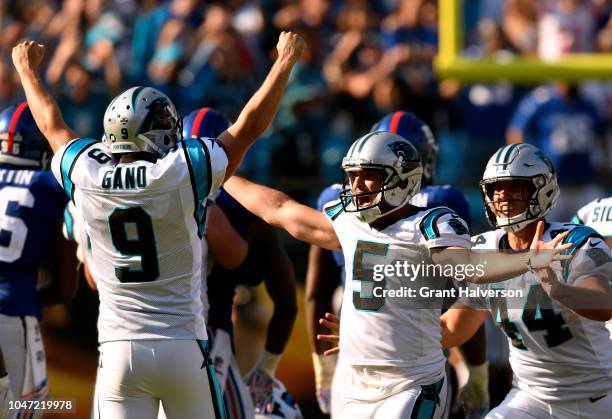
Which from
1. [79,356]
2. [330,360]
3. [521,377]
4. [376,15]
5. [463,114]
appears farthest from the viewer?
[376,15]

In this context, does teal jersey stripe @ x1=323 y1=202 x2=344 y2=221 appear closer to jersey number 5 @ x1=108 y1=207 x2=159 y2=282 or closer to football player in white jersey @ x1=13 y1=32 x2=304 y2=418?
football player in white jersey @ x1=13 y1=32 x2=304 y2=418

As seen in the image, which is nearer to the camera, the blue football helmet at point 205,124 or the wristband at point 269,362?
the blue football helmet at point 205,124

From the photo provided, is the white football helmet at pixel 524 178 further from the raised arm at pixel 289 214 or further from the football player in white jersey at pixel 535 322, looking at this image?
the raised arm at pixel 289 214

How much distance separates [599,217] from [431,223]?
148 centimetres

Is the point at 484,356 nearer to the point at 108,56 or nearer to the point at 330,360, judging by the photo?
the point at 330,360

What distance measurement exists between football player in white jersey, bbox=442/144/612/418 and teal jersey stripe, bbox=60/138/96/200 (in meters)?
1.90

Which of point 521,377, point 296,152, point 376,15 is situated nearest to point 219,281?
point 521,377

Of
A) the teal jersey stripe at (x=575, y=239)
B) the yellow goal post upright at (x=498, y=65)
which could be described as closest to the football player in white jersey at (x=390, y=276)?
the teal jersey stripe at (x=575, y=239)

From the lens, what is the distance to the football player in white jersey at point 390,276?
5246 millimetres

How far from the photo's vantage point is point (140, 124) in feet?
17.4

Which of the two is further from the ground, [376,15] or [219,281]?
[376,15]

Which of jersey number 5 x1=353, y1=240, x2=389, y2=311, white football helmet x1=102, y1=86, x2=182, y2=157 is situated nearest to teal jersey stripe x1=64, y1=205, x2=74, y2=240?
white football helmet x1=102, y1=86, x2=182, y2=157

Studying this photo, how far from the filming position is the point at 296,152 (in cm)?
1075

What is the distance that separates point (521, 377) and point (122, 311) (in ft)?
6.39
